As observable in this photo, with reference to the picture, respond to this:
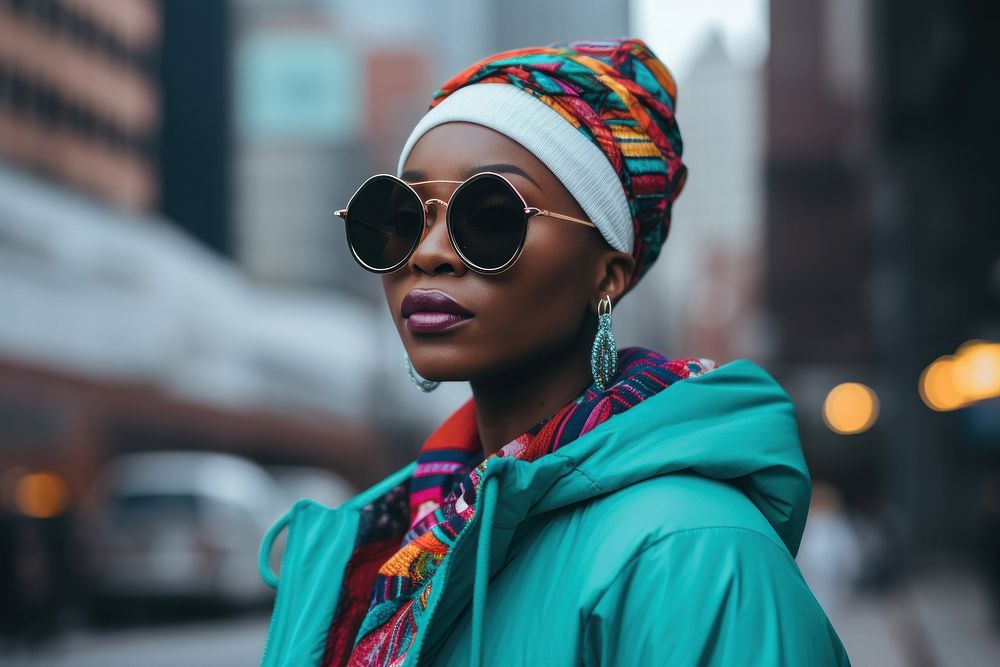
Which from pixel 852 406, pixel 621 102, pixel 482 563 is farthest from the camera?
pixel 852 406

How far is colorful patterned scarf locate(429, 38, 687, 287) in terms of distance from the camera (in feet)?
6.77

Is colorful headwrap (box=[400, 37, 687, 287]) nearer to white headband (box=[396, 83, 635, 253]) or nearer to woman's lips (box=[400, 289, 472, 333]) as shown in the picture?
white headband (box=[396, 83, 635, 253])

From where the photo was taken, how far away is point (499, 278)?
77.8 inches

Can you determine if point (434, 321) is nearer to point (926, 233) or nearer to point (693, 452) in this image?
point (693, 452)

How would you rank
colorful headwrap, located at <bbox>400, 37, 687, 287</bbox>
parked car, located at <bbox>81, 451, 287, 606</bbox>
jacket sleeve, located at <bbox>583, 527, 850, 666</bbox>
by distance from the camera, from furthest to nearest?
parked car, located at <bbox>81, 451, 287, 606</bbox> < colorful headwrap, located at <bbox>400, 37, 687, 287</bbox> < jacket sleeve, located at <bbox>583, 527, 850, 666</bbox>

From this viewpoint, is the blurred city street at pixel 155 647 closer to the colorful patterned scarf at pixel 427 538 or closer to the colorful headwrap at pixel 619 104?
the colorful patterned scarf at pixel 427 538

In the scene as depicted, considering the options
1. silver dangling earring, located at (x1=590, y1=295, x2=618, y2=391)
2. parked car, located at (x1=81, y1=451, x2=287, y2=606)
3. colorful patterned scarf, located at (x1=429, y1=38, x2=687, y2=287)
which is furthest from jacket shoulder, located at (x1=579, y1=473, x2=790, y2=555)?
parked car, located at (x1=81, y1=451, x2=287, y2=606)

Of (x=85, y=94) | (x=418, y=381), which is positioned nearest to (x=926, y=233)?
(x=85, y=94)

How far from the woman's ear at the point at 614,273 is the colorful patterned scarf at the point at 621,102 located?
5 centimetres

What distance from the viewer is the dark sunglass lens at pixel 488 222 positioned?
77.0 inches

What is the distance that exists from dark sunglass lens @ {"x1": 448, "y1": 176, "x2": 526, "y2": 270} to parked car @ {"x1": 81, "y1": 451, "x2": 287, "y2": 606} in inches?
507

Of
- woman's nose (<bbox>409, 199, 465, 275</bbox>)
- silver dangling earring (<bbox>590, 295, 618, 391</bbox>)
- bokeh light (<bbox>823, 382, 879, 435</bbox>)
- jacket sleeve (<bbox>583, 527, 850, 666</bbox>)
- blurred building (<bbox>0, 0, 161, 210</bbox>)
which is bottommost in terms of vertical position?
bokeh light (<bbox>823, 382, 879, 435</bbox>)

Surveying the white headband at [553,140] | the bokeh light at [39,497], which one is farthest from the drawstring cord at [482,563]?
the bokeh light at [39,497]

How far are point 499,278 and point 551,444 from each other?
281 millimetres
